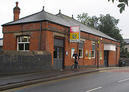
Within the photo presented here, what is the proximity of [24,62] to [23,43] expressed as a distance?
15.8 ft

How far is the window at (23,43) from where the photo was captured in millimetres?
17641

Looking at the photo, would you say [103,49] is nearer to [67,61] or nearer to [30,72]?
[67,61]

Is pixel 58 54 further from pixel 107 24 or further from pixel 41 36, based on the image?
pixel 107 24

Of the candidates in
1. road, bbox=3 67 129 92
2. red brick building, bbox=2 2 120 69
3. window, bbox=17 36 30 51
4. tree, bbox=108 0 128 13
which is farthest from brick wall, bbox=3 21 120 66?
tree, bbox=108 0 128 13

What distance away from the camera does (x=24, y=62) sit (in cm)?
1345

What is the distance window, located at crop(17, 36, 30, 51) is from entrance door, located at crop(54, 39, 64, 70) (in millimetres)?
2941

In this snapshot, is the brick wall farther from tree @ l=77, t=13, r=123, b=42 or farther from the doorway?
tree @ l=77, t=13, r=123, b=42

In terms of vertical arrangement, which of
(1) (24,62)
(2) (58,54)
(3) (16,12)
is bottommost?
(1) (24,62)

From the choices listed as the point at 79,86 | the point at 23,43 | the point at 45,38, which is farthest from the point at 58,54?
the point at 79,86

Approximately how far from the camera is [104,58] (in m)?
28.4

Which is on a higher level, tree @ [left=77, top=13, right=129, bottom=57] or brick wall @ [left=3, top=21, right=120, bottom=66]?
tree @ [left=77, top=13, right=129, bottom=57]

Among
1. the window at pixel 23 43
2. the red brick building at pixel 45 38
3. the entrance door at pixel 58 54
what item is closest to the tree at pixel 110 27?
the red brick building at pixel 45 38

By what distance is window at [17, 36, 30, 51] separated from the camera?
17.6 meters

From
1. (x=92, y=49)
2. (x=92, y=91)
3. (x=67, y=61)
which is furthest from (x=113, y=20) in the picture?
(x=92, y=91)
